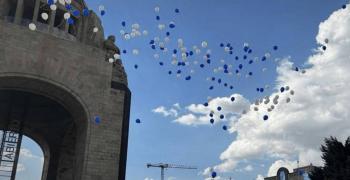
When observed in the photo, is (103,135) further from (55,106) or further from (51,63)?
(55,106)

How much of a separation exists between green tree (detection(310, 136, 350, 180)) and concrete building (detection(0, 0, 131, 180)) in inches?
369

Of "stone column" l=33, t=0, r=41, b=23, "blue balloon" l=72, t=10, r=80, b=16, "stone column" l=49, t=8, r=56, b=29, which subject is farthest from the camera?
"blue balloon" l=72, t=10, r=80, b=16

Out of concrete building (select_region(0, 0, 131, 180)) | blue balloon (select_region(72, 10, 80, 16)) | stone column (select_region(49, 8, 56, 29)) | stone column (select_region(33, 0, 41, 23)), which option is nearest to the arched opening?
concrete building (select_region(0, 0, 131, 180))

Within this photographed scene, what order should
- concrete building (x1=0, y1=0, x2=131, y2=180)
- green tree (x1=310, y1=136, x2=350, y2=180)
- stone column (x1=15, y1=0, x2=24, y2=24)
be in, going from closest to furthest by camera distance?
green tree (x1=310, y1=136, x2=350, y2=180) → concrete building (x1=0, y1=0, x2=131, y2=180) → stone column (x1=15, y1=0, x2=24, y2=24)

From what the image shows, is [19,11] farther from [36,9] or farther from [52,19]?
[52,19]

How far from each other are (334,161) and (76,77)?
1267cm

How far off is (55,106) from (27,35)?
241 inches

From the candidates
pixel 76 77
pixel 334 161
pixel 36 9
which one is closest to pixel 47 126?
pixel 76 77

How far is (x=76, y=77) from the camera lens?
60.7 feet

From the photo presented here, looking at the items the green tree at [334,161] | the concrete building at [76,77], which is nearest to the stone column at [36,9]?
the concrete building at [76,77]

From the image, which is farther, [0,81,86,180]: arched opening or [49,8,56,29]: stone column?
[0,81,86,180]: arched opening

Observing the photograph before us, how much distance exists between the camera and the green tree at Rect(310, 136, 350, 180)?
52.4 feet

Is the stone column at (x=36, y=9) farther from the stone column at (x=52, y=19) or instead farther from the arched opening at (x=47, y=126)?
the arched opening at (x=47, y=126)

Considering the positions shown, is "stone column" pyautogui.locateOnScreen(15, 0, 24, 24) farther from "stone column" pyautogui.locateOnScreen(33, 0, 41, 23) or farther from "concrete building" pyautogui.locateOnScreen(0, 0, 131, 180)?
"stone column" pyautogui.locateOnScreen(33, 0, 41, 23)
